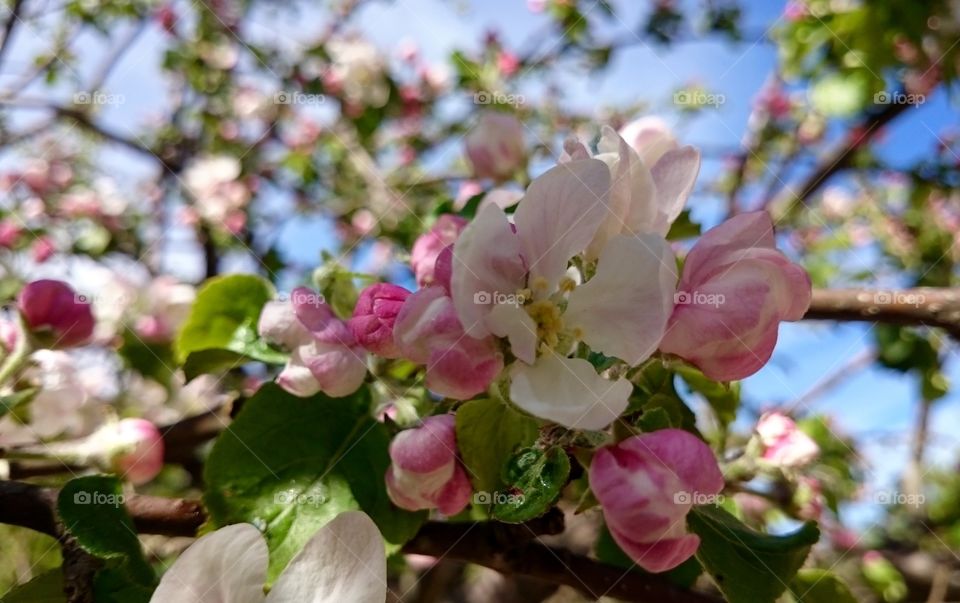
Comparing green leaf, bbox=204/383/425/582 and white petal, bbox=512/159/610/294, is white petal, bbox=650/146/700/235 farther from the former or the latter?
green leaf, bbox=204/383/425/582

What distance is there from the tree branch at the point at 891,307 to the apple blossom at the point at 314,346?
667 mm

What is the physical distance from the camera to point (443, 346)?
54cm

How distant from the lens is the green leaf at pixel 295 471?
0.67 m

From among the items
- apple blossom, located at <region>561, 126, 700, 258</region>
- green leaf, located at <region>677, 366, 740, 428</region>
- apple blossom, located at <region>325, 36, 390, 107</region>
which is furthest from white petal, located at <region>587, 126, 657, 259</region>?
apple blossom, located at <region>325, 36, 390, 107</region>

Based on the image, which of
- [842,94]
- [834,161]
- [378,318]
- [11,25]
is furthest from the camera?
[834,161]

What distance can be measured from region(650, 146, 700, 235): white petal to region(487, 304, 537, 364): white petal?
159mm

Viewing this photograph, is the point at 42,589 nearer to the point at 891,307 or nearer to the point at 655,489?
the point at 655,489

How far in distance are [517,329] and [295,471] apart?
281 mm

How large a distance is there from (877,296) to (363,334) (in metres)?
0.78

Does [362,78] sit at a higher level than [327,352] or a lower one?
lower

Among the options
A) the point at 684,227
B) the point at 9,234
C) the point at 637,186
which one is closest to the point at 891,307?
the point at 684,227

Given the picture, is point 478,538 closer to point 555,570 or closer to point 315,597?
point 555,570

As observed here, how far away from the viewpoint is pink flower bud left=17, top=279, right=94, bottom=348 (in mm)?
952

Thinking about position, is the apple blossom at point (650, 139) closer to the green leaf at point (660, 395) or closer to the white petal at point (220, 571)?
the green leaf at point (660, 395)
